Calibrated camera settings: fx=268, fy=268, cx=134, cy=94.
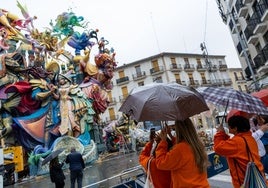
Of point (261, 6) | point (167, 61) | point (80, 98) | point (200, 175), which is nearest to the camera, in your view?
point (200, 175)

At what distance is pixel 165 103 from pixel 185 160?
659 millimetres

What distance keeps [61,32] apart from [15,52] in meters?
6.48

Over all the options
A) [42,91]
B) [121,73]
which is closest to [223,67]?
[121,73]

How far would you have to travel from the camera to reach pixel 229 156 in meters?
3.36

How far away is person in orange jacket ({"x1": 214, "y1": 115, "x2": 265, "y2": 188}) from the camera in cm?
330

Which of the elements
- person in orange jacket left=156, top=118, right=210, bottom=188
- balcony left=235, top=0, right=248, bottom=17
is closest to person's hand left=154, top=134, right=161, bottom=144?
person in orange jacket left=156, top=118, right=210, bottom=188

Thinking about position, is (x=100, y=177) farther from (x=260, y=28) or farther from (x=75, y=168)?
(x=260, y=28)

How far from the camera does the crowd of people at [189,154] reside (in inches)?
110

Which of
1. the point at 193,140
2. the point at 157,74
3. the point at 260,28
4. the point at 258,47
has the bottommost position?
the point at 193,140

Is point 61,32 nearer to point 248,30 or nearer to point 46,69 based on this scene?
point 46,69

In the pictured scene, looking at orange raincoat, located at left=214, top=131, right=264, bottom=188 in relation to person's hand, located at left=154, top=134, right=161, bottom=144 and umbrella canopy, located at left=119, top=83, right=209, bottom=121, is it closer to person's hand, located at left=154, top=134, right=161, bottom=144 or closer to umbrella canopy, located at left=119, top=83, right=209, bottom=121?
umbrella canopy, located at left=119, top=83, right=209, bottom=121

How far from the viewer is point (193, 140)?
2.91 metres

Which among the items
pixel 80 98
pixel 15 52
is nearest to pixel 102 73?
pixel 80 98

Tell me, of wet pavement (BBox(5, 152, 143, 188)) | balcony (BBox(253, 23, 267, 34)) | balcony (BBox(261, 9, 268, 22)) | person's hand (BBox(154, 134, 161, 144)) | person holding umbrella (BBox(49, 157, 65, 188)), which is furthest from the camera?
balcony (BBox(253, 23, 267, 34))
